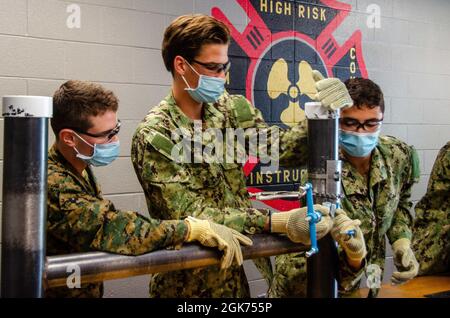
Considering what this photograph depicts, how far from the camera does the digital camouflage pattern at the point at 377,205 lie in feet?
5.73

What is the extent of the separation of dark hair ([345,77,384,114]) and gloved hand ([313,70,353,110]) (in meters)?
0.37

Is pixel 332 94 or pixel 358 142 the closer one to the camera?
pixel 332 94

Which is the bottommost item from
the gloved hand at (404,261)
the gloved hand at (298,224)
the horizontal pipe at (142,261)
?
the gloved hand at (404,261)

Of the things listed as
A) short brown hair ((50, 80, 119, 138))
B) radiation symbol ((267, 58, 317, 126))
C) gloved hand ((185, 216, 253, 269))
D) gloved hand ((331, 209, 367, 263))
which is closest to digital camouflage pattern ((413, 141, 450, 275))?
radiation symbol ((267, 58, 317, 126))

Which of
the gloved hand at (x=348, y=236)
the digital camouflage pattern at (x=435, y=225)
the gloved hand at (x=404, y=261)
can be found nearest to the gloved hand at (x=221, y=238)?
the gloved hand at (x=348, y=236)

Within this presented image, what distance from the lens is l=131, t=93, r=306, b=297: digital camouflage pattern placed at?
1425mm

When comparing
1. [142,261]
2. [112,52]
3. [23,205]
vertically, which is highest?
[112,52]

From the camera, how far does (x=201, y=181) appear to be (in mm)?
1593

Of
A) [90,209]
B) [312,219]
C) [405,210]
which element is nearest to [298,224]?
[312,219]

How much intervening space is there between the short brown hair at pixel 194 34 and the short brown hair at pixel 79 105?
30cm

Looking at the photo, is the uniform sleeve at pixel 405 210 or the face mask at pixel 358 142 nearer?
the face mask at pixel 358 142

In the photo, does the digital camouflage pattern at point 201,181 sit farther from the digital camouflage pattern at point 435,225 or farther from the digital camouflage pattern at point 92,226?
the digital camouflage pattern at point 435,225

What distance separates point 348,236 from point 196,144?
504 mm

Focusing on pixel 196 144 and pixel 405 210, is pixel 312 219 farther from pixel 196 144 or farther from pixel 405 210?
pixel 405 210
